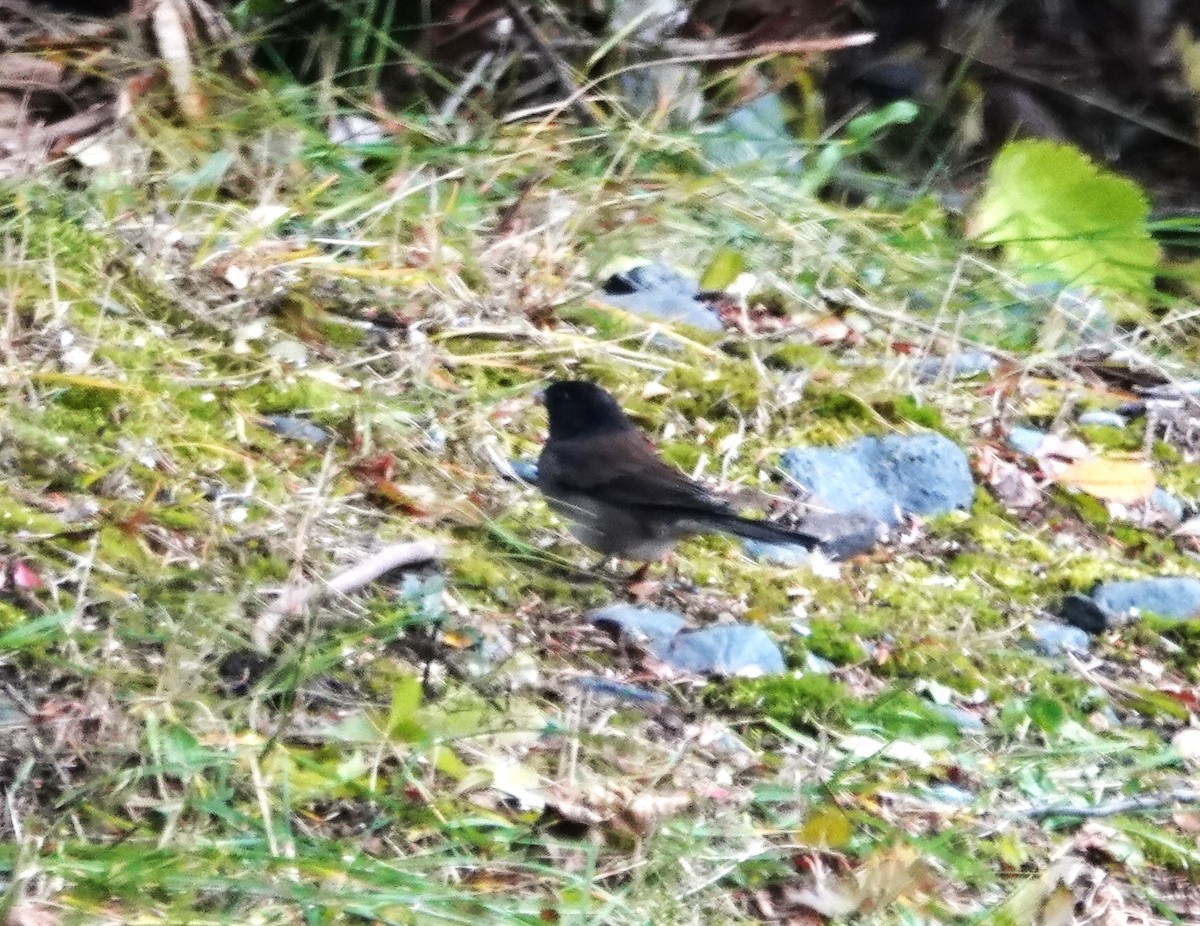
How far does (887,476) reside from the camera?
3736 millimetres

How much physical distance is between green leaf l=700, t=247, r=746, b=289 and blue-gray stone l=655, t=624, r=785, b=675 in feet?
4.98

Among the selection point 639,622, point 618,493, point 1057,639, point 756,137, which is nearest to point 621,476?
point 618,493

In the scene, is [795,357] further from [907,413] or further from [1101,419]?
[1101,419]

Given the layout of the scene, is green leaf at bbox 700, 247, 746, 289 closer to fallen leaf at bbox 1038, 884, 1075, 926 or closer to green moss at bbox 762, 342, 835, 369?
green moss at bbox 762, 342, 835, 369

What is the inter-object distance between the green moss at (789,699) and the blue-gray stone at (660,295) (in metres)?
1.56

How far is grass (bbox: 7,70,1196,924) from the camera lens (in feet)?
7.15

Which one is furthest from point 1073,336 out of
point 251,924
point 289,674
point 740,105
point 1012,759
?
point 251,924

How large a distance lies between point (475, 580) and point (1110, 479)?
5.51ft

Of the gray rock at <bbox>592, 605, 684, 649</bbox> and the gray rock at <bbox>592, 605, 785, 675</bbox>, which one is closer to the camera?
the gray rock at <bbox>592, 605, 785, 675</bbox>

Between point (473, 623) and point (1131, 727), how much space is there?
3.69ft

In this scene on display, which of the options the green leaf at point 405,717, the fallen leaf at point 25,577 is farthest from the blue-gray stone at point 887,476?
the fallen leaf at point 25,577

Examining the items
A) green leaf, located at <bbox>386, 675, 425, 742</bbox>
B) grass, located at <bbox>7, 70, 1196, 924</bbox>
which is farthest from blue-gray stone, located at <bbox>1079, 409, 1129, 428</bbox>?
green leaf, located at <bbox>386, 675, 425, 742</bbox>

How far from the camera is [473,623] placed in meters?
2.83

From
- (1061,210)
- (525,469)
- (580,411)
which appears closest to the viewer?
(580,411)
